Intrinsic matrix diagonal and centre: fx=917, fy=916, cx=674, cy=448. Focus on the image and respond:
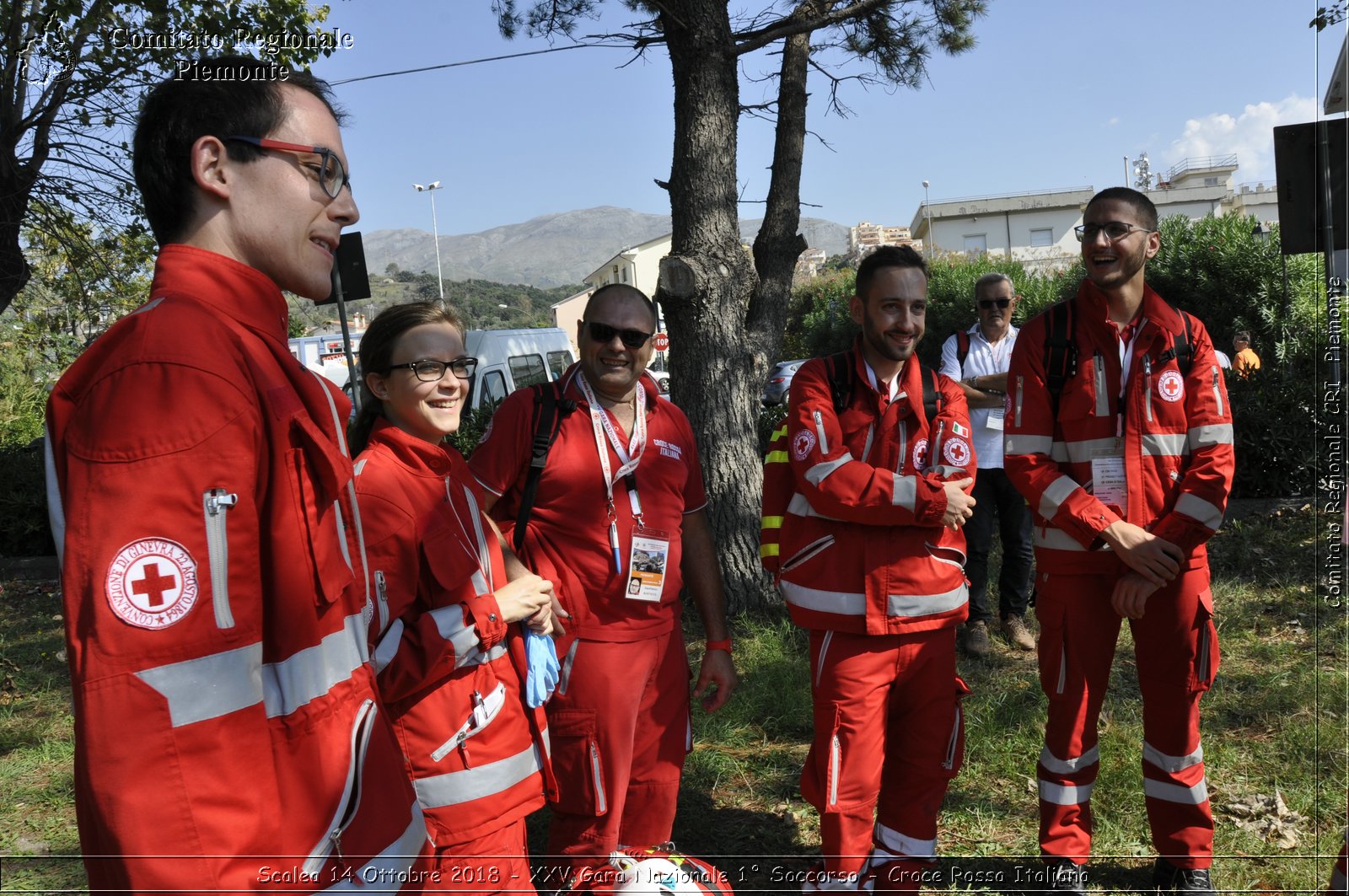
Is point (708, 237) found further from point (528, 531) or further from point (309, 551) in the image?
point (309, 551)

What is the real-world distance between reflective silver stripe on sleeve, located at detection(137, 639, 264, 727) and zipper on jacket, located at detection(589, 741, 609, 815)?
6.22ft

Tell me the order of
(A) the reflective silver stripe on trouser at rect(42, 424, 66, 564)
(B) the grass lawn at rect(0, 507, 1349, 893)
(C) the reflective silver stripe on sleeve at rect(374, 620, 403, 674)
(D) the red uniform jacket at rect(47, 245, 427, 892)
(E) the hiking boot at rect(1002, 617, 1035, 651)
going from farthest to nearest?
(E) the hiking boot at rect(1002, 617, 1035, 651) < (B) the grass lawn at rect(0, 507, 1349, 893) < (C) the reflective silver stripe on sleeve at rect(374, 620, 403, 674) < (A) the reflective silver stripe on trouser at rect(42, 424, 66, 564) < (D) the red uniform jacket at rect(47, 245, 427, 892)

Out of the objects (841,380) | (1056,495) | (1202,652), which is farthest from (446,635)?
(1202,652)

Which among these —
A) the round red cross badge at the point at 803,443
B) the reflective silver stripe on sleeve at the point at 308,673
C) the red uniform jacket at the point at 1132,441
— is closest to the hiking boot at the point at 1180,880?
the red uniform jacket at the point at 1132,441

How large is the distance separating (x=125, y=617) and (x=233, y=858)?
1.05 ft

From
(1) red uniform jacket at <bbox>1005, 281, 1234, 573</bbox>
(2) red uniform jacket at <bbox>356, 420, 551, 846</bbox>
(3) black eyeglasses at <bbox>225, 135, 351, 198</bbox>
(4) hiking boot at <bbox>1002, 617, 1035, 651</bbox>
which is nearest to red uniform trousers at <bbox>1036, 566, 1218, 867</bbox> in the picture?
(1) red uniform jacket at <bbox>1005, 281, 1234, 573</bbox>

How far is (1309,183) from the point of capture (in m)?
2.19

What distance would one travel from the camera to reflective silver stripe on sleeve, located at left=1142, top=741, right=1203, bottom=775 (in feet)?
10.7

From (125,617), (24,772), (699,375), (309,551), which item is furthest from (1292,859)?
(24,772)

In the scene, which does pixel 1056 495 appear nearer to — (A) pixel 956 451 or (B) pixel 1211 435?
(A) pixel 956 451

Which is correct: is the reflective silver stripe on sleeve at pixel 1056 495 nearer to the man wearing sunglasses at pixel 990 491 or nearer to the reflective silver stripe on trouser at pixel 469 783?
the reflective silver stripe on trouser at pixel 469 783

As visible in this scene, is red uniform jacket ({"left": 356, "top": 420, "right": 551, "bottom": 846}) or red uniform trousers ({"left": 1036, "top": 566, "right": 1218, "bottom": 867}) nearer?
red uniform jacket ({"left": 356, "top": 420, "right": 551, "bottom": 846})

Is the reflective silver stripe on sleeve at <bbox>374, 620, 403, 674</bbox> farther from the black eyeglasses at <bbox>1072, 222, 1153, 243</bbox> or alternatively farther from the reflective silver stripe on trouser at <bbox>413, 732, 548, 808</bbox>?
the black eyeglasses at <bbox>1072, 222, 1153, 243</bbox>

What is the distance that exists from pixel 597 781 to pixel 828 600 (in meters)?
0.96
